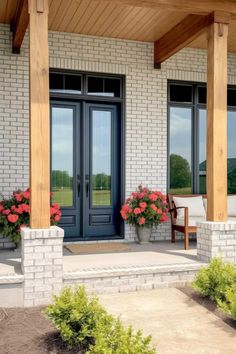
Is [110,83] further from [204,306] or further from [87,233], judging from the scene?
[204,306]

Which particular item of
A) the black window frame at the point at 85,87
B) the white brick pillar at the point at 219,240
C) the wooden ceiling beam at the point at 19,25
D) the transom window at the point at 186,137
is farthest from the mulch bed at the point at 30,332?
the black window frame at the point at 85,87

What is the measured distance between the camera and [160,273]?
471 centimetres

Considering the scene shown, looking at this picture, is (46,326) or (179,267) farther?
(179,267)

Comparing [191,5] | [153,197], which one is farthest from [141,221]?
[191,5]

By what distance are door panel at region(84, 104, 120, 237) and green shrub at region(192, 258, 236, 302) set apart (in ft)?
8.84

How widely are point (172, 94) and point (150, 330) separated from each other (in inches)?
176

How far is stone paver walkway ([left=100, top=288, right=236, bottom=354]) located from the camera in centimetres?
328

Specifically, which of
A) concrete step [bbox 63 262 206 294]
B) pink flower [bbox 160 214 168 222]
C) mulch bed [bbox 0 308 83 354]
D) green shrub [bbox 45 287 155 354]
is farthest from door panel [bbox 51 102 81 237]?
green shrub [bbox 45 287 155 354]

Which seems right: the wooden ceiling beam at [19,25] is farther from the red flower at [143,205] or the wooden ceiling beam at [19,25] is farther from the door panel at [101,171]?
the red flower at [143,205]

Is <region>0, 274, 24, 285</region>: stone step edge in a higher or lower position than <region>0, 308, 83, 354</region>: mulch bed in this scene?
higher

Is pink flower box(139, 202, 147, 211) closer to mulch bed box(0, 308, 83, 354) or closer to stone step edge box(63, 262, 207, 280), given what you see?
stone step edge box(63, 262, 207, 280)

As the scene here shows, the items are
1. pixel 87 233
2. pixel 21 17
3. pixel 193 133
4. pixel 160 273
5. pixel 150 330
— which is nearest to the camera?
pixel 150 330

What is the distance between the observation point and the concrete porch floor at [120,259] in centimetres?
466

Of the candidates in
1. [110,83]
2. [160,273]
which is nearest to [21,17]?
[110,83]
